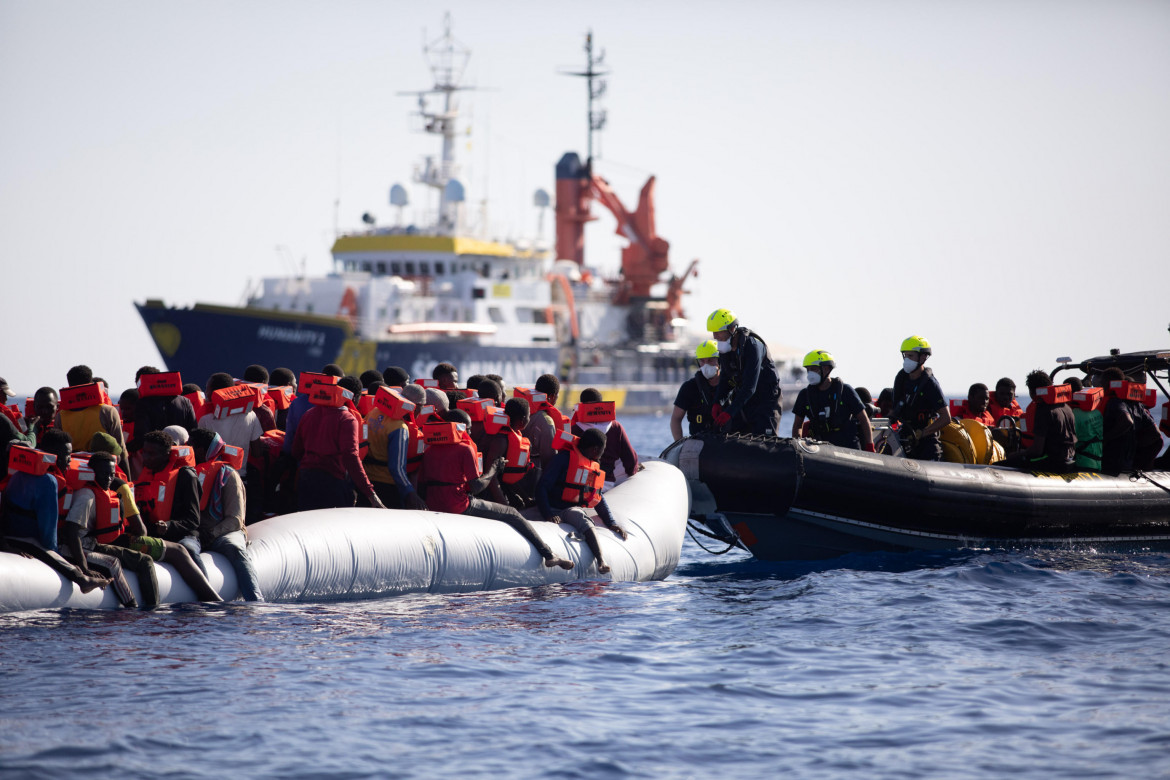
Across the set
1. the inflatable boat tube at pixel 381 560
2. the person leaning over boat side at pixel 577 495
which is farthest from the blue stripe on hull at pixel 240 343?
the inflatable boat tube at pixel 381 560

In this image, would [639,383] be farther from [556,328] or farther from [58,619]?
[58,619]

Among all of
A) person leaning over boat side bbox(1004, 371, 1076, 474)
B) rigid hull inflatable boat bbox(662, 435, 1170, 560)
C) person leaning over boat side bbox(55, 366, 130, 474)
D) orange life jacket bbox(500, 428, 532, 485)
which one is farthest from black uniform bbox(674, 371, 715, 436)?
person leaning over boat side bbox(55, 366, 130, 474)

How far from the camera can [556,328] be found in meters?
48.7

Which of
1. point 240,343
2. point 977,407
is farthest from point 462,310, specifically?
point 977,407

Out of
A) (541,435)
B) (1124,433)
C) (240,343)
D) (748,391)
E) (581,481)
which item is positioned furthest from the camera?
A: (240,343)

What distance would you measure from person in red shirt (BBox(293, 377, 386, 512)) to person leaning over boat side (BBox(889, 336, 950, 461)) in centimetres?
531

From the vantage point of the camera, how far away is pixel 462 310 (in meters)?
43.2

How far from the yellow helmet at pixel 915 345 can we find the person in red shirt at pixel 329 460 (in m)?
5.29

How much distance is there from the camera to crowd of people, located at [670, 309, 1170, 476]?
10922 mm

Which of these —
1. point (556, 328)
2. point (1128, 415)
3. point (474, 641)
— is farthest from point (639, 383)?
point (474, 641)

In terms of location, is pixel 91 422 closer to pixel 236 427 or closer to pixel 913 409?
pixel 236 427

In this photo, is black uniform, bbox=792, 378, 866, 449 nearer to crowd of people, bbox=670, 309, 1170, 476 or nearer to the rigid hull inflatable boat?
crowd of people, bbox=670, 309, 1170, 476

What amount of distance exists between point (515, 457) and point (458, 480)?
29.6 inches

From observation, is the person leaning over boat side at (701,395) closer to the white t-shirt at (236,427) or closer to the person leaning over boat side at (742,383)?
the person leaning over boat side at (742,383)
